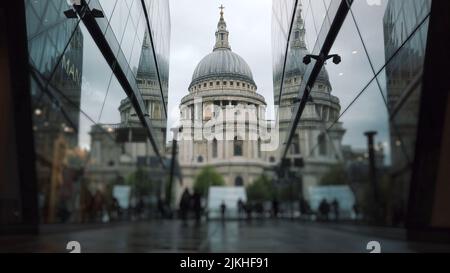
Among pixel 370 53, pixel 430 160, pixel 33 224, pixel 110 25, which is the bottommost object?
pixel 33 224

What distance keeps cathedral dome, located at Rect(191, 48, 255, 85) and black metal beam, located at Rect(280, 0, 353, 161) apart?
692mm

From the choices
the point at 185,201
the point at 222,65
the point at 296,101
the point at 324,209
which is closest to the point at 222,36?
the point at 222,65

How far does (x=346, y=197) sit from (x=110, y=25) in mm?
4102

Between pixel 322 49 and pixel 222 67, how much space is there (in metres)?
1.10

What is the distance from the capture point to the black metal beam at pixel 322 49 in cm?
354

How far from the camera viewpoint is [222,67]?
2.96 metres

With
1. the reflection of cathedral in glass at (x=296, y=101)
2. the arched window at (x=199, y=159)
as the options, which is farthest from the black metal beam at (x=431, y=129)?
the arched window at (x=199, y=159)

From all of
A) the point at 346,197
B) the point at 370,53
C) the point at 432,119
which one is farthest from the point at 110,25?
the point at 346,197

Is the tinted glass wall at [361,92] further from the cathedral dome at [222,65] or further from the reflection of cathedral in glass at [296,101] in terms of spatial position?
the cathedral dome at [222,65]

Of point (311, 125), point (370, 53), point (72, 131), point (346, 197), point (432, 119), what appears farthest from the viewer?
point (72, 131)

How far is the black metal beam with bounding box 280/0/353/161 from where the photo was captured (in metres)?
3.54
